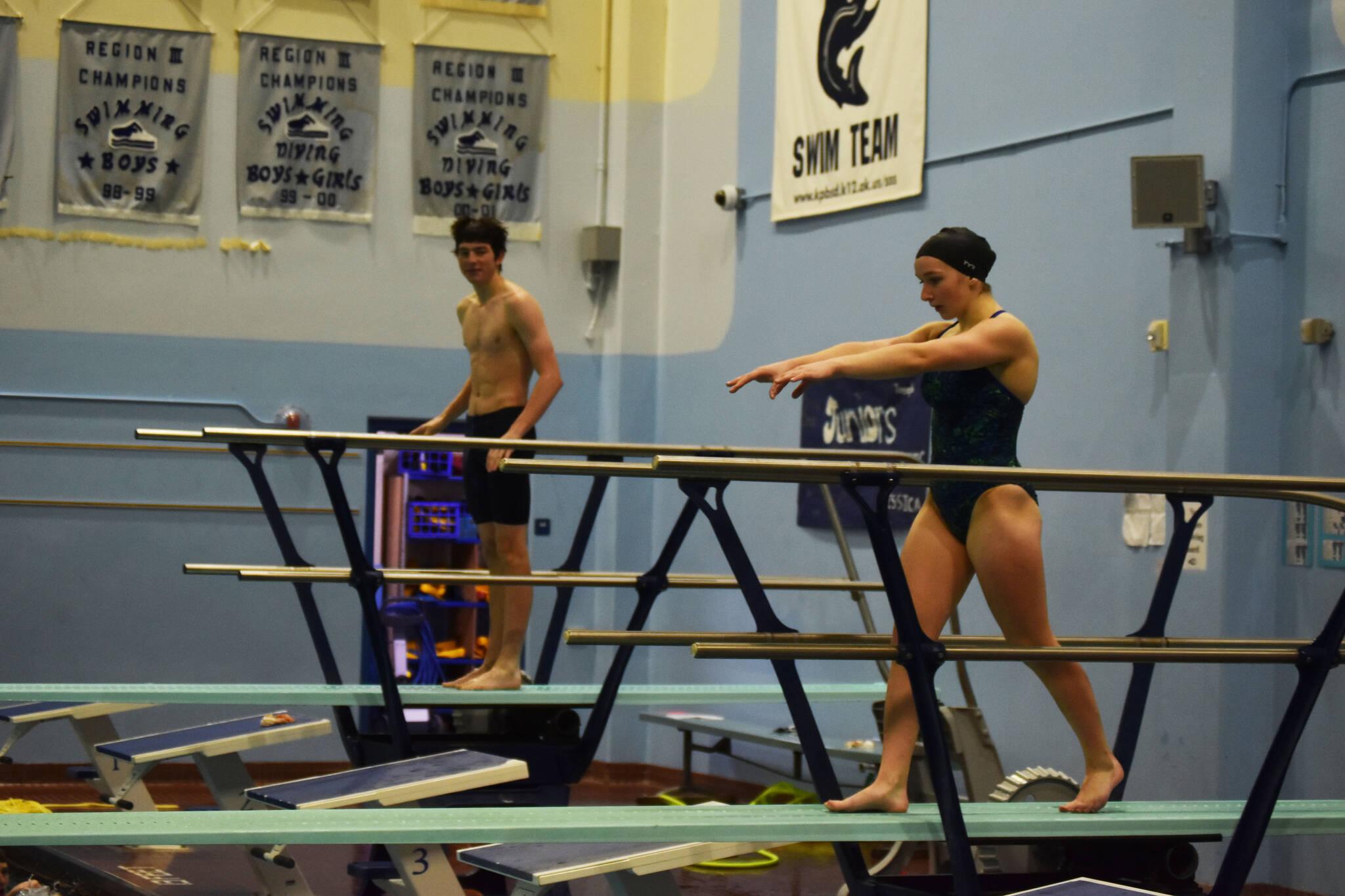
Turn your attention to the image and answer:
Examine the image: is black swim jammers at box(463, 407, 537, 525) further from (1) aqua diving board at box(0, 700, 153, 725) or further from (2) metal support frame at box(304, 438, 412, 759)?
(1) aqua diving board at box(0, 700, 153, 725)

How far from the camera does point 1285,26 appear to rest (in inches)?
195

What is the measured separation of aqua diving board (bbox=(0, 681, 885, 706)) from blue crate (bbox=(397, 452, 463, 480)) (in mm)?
2935

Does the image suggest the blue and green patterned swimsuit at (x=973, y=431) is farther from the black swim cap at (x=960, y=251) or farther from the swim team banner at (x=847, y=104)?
the swim team banner at (x=847, y=104)

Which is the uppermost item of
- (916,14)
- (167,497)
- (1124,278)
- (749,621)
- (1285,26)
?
(916,14)

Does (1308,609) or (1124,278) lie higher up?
(1124,278)

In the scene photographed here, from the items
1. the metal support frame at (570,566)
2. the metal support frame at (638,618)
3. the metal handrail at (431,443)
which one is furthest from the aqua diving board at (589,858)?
the metal support frame at (570,566)

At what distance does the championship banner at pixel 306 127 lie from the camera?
7.81 m

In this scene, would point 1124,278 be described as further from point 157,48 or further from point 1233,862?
point 157,48

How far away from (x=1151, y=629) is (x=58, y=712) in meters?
Result: 3.66

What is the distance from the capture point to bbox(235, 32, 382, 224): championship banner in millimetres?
7809

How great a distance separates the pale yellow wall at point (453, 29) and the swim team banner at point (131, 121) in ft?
0.31

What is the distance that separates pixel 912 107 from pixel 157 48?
13.3ft

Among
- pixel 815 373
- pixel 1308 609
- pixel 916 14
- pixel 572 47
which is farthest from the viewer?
pixel 572 47

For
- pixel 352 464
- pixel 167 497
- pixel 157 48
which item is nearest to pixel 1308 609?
pixel 352 464
